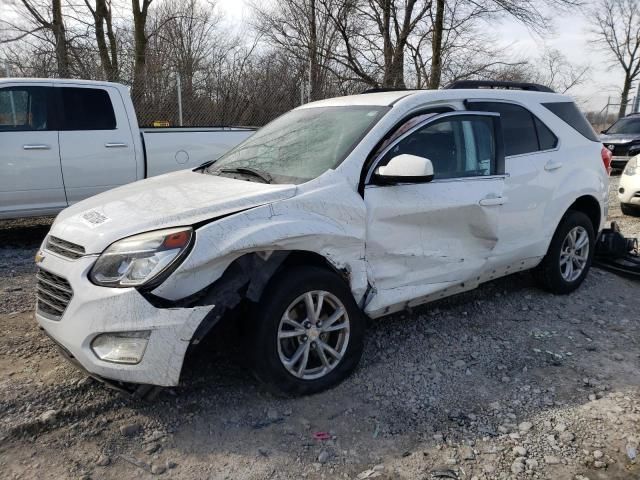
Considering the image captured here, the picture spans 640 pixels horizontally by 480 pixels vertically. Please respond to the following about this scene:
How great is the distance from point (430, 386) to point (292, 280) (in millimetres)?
1144

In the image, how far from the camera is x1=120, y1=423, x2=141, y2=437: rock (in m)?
2.75

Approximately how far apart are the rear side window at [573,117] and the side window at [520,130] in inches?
11.4

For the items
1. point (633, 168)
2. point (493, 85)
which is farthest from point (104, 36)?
point (493, 85)

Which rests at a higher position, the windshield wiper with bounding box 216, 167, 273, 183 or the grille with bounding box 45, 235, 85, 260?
the windshield wiper with bounding box 216, 167, 273, 183

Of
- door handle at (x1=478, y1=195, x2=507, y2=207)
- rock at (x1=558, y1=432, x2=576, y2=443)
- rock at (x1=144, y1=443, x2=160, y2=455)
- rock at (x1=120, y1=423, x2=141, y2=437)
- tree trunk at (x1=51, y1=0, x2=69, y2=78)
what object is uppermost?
tree trunk at (x1=51, y1=0, x2=69, y2=78)

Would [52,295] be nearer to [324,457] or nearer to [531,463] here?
[324,457]

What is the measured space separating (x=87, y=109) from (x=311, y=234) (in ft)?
15.5

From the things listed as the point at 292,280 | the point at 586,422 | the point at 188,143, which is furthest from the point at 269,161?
the point at 188,143

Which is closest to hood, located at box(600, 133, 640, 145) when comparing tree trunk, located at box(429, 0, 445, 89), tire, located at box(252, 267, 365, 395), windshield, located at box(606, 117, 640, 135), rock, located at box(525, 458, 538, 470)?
windshield, located at box(606, 117, 640, 135)

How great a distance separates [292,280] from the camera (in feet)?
9.59

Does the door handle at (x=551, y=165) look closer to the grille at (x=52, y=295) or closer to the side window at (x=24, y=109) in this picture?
the grille at (x=52, y=295)

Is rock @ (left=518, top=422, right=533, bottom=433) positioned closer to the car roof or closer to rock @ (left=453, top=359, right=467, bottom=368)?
rock @ (left=453, top=359, right=467, bottom=368)

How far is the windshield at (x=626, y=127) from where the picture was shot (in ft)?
50.1

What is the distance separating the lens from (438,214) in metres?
3.55
